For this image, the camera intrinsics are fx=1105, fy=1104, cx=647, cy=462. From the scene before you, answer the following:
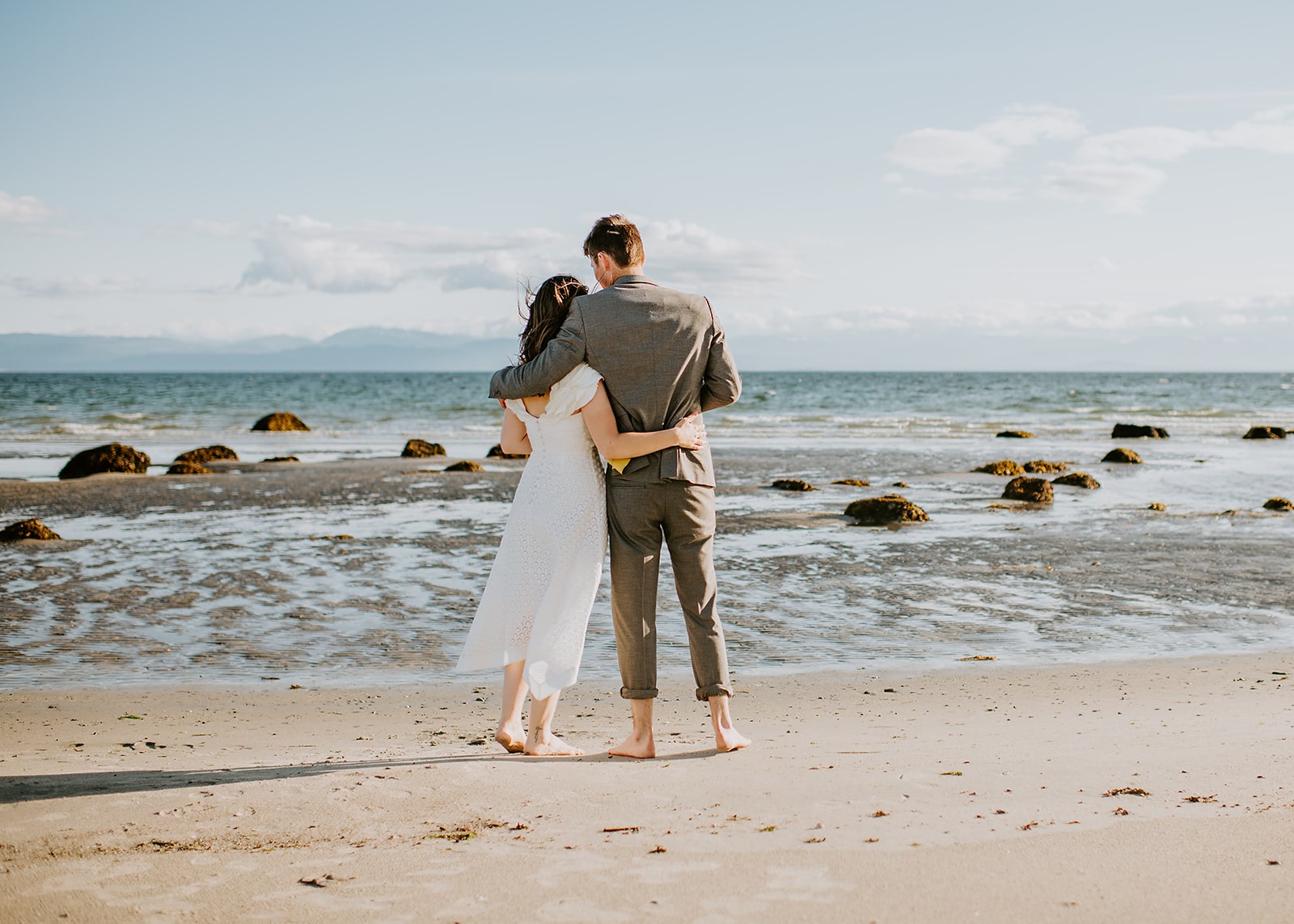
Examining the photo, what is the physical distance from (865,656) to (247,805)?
3785 mm

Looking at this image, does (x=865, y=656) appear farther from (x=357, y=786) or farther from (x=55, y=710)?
(x=55, y=710)

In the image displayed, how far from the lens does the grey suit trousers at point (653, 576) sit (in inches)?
171

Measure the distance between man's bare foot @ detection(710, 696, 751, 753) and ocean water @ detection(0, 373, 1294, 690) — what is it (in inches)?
55.5

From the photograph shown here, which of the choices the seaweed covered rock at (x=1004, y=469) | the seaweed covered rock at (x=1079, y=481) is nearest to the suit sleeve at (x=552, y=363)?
the seaweed covered rock at (x=1079, y=481)

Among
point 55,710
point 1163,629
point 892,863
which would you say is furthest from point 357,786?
point 1163,629

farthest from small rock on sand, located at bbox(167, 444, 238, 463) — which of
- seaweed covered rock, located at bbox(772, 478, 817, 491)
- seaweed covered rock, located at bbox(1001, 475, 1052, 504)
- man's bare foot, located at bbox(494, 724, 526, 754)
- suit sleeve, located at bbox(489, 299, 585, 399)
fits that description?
suit sleeve, located at bbox(489, 299, 585, 399)

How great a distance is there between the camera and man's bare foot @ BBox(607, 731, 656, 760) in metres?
4.35

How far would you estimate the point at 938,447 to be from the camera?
25797 mm

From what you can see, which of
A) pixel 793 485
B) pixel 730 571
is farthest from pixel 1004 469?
pixel 730 571

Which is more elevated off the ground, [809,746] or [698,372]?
[698,372]

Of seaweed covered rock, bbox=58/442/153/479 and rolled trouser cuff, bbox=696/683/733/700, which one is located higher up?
seaweed covered rock, bbox=58/442/153/479

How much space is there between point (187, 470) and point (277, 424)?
15763 millimetres

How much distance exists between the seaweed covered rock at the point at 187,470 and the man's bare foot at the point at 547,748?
1588 cm

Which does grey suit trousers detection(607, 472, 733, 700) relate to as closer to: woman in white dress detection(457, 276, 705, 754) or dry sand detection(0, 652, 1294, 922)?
woman in white dress detection(457, 276, 705, 754)
